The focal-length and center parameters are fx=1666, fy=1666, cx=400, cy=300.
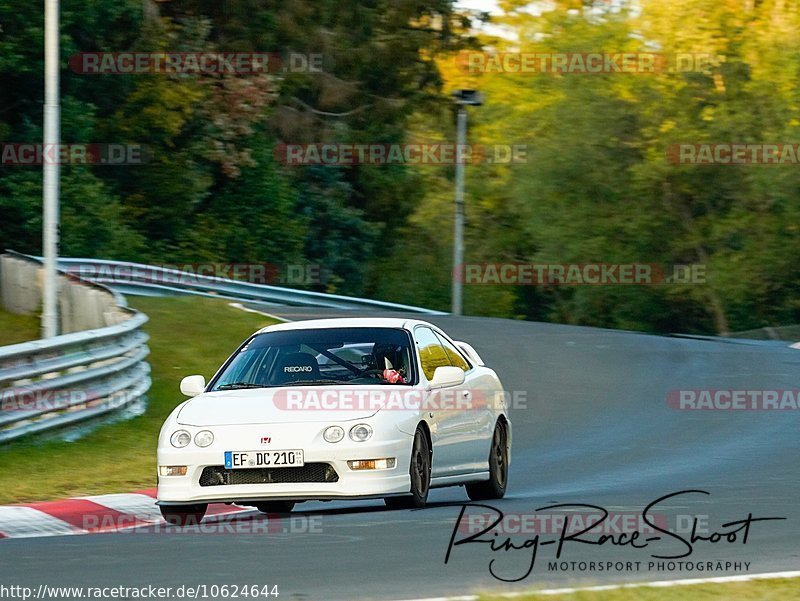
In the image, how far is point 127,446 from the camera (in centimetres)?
1608

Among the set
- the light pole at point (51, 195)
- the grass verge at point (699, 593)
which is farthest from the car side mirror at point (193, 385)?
the light pole at point (51, 195)

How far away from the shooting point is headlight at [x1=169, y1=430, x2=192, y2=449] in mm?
10737

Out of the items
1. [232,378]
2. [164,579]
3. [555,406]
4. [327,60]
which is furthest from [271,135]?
[164,579]

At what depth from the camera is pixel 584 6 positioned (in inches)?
2581

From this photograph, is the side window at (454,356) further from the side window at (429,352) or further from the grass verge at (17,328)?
the grass verge at (17,328)

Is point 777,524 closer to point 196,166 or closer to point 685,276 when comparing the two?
point 196,166

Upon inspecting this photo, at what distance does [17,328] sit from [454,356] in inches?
601

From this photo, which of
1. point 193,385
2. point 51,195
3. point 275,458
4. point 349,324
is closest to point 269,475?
point 275,458

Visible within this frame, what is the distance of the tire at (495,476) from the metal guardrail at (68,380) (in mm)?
4631

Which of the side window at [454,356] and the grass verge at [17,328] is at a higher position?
the side window at [454,356]

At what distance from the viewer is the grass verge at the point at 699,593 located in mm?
7023

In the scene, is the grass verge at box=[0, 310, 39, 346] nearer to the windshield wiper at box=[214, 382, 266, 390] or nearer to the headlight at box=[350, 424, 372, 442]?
the windshield wiper at box=[214, 382, 266, 390]

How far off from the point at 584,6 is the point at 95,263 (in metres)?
35.4

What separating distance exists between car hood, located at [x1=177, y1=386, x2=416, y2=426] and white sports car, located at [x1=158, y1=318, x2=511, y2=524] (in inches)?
0.4
